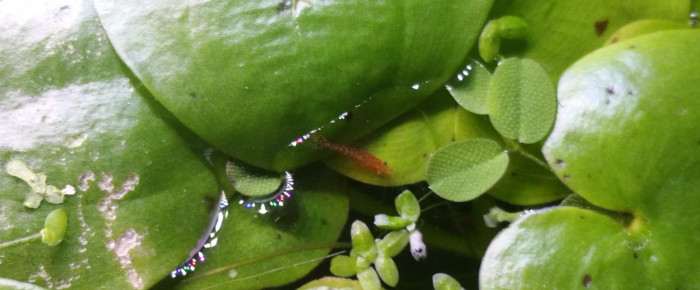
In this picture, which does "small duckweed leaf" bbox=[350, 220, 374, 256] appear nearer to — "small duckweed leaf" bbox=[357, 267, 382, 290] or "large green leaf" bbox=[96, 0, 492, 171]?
"small duckweed leaf" bbox=[357, 267, 382, 290]

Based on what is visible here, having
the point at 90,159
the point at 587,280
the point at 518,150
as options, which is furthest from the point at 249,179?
the point at 587,280

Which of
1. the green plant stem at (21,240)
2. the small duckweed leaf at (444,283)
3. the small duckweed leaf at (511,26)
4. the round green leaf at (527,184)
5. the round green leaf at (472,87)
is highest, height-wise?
the small duckweed leaf at (511,26)

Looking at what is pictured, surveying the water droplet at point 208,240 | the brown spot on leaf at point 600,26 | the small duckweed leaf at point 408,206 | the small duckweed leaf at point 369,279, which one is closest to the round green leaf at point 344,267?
the small duckweed leaf at point 369,279

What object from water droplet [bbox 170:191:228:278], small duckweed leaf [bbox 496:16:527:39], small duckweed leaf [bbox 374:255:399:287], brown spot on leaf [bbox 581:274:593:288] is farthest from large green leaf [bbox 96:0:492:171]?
brown spot on leaf [bbox 581:274:593:288]

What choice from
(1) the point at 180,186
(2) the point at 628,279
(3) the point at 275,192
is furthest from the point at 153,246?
(2) the point at 628,279

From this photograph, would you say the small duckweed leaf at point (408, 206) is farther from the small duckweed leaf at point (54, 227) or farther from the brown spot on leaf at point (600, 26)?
the small duckweed leaf at point (54, 227)

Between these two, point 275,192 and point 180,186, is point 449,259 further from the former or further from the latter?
point 180,186
